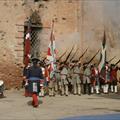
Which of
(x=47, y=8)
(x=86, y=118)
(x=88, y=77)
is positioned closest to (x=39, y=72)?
(x=86, y=118)

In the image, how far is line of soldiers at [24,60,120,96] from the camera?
1767cm

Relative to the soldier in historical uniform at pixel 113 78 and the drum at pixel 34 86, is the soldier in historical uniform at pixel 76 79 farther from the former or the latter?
the drum at pixel 34 86

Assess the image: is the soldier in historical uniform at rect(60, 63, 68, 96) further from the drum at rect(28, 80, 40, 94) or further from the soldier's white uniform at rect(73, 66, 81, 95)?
the drum at rect(28, 80, 40, 94)

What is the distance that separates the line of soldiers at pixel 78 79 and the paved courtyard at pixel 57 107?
1.54ft

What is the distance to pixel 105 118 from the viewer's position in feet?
38.3

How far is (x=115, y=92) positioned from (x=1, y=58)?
14.7ft

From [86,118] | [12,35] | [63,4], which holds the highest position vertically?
[63,4]

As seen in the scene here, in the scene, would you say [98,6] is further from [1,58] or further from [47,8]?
[1,58]

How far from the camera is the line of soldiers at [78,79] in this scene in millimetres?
17672

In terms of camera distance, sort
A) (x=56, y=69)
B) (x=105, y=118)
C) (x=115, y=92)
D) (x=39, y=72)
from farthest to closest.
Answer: (x=115, y=92) < (x=56, y=69) < (x=39, y=72) < (x=105, y=118)

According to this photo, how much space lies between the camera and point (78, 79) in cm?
1830

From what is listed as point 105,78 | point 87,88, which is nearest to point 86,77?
point 87,88

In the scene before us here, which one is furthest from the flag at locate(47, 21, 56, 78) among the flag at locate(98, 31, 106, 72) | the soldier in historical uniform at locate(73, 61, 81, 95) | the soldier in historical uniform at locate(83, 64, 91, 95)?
the flag at locate(98, 31, 106, 72)

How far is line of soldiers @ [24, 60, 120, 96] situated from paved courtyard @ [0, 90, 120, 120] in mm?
468
